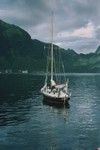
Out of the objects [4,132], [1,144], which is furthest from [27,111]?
[1,144]

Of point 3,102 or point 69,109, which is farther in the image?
point 3,102

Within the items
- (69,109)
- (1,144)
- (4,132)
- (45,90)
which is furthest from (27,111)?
(1,144)

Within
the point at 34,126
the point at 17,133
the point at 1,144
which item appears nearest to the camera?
the point at 1,144

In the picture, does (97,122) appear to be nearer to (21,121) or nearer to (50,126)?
(50,126)

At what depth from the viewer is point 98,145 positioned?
2248 inches

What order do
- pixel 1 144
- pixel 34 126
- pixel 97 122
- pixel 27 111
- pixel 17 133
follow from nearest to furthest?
1. pixel 1 144
2. pixel 17 133
3. pixel 34 126
4. pixel 97 122
5. pixel 27 111

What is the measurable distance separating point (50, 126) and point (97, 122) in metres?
12.0

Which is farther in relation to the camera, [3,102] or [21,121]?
[3,102]

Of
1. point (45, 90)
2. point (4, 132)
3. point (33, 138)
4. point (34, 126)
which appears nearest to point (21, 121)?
point (34, 126)

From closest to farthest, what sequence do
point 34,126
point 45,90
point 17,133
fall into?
1. point 17,133
2. point 34,126
3. point 45,90

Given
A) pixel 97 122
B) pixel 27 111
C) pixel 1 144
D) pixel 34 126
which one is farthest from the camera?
pixel 27 111

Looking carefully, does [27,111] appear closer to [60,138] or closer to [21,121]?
[21,121]

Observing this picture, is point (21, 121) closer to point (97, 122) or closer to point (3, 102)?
point (97, 122)

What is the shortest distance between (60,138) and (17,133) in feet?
29.0
